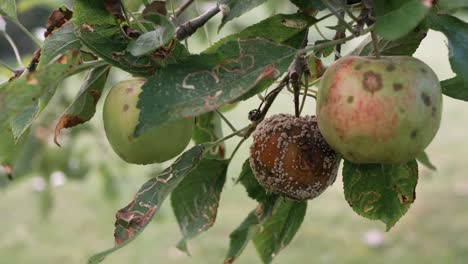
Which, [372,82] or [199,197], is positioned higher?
[372,82]

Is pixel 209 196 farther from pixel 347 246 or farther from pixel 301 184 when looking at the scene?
pixel 347 246

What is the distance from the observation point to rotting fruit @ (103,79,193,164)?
0.99 metres

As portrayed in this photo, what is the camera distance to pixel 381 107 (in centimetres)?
81

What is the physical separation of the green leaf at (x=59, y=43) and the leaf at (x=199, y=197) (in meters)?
0.30

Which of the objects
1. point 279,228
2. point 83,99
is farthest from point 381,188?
point 83,99

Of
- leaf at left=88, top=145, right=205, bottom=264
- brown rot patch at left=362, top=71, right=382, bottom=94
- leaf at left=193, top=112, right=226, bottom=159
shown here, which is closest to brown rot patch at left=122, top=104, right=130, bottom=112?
leaf at left=88, top=145, right=205, bottom=264

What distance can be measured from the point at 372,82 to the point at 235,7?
22 cm

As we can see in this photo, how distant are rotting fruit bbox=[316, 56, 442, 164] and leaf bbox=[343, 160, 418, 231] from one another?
17cm

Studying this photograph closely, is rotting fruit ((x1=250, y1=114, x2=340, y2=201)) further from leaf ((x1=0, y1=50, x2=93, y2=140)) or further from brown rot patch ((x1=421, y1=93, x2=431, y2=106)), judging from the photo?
leaf ((x1=0, y1=50, x2=93, y2=140))

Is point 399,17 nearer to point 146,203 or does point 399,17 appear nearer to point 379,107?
point 379,107

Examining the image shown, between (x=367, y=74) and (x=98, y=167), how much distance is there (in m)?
2.05

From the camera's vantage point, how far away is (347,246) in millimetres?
3824

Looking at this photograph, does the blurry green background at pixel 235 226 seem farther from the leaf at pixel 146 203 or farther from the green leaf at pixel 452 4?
the green leaf at pixel 452 4

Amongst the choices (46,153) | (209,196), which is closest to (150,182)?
(209,196)
